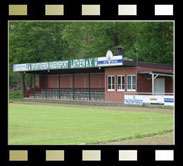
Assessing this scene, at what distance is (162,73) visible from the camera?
1229 inches

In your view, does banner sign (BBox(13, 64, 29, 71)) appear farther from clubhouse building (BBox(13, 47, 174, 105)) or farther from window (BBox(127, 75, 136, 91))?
window (BBox(127, 75, 136, 91))

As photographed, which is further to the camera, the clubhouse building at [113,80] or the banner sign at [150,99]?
the clubhouse building at [113,80]

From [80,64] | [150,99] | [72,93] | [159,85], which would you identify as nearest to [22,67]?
[72,93]

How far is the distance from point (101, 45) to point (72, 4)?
44788 mm

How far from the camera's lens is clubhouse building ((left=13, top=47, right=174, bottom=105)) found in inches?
1171

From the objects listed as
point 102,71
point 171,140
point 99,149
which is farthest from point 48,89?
point 99,149

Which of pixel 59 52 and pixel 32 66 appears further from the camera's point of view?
pixel 59 52

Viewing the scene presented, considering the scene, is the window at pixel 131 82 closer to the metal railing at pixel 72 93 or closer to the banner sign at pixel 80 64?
the banner sign at pixel 80 64

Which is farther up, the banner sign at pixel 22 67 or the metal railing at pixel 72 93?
the banner sign at pixel 22 67

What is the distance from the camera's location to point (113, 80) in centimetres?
3269

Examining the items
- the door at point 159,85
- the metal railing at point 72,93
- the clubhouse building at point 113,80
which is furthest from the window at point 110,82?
the door at point 159,85

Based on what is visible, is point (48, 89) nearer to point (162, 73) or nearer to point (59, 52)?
point (59, 52)

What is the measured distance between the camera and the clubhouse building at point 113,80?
2975cm
